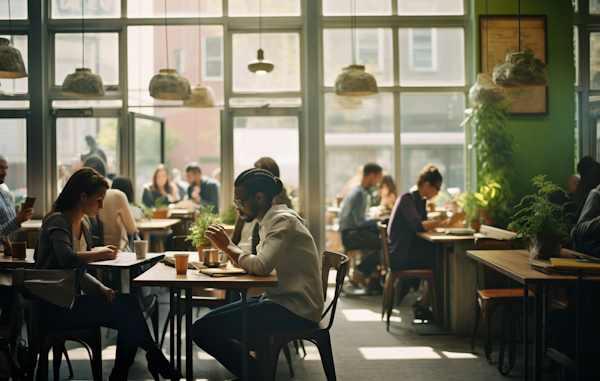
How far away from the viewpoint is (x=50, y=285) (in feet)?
8.75

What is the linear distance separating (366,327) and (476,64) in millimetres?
3811

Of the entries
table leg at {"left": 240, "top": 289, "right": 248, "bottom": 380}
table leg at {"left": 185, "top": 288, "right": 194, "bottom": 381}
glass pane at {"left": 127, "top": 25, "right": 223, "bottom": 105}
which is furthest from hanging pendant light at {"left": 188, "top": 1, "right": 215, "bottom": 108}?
table leg at {"left": 240, "top": 289, "right": 248, "bottom": 380}

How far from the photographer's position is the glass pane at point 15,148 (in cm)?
705

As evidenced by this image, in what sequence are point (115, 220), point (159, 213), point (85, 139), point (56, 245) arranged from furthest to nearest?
point (85, 139) → point (159, 213) → point (115, 220) → point (56, 245)

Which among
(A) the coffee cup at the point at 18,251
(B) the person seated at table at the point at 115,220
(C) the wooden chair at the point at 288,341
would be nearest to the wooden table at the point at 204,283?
(C) the wooden chair at the point at 288,341

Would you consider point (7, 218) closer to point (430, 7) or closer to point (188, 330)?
point (188, 330)

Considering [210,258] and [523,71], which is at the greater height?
[523,71]

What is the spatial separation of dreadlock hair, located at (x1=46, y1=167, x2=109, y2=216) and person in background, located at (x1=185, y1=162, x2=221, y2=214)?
3.98 meters

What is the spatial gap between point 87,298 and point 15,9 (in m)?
5.82

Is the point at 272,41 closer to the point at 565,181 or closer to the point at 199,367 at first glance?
the point at 565,181

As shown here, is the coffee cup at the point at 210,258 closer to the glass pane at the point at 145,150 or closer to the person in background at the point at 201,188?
the person in background at the point at 201,188

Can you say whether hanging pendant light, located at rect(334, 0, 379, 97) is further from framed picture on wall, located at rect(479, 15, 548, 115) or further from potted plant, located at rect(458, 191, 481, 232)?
framed picture on wall, located at rect(479, 15, 548, 115)

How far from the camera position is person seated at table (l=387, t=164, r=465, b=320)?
4871 millimetres

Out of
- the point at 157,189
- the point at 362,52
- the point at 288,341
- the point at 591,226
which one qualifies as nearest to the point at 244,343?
the point at 288,341
